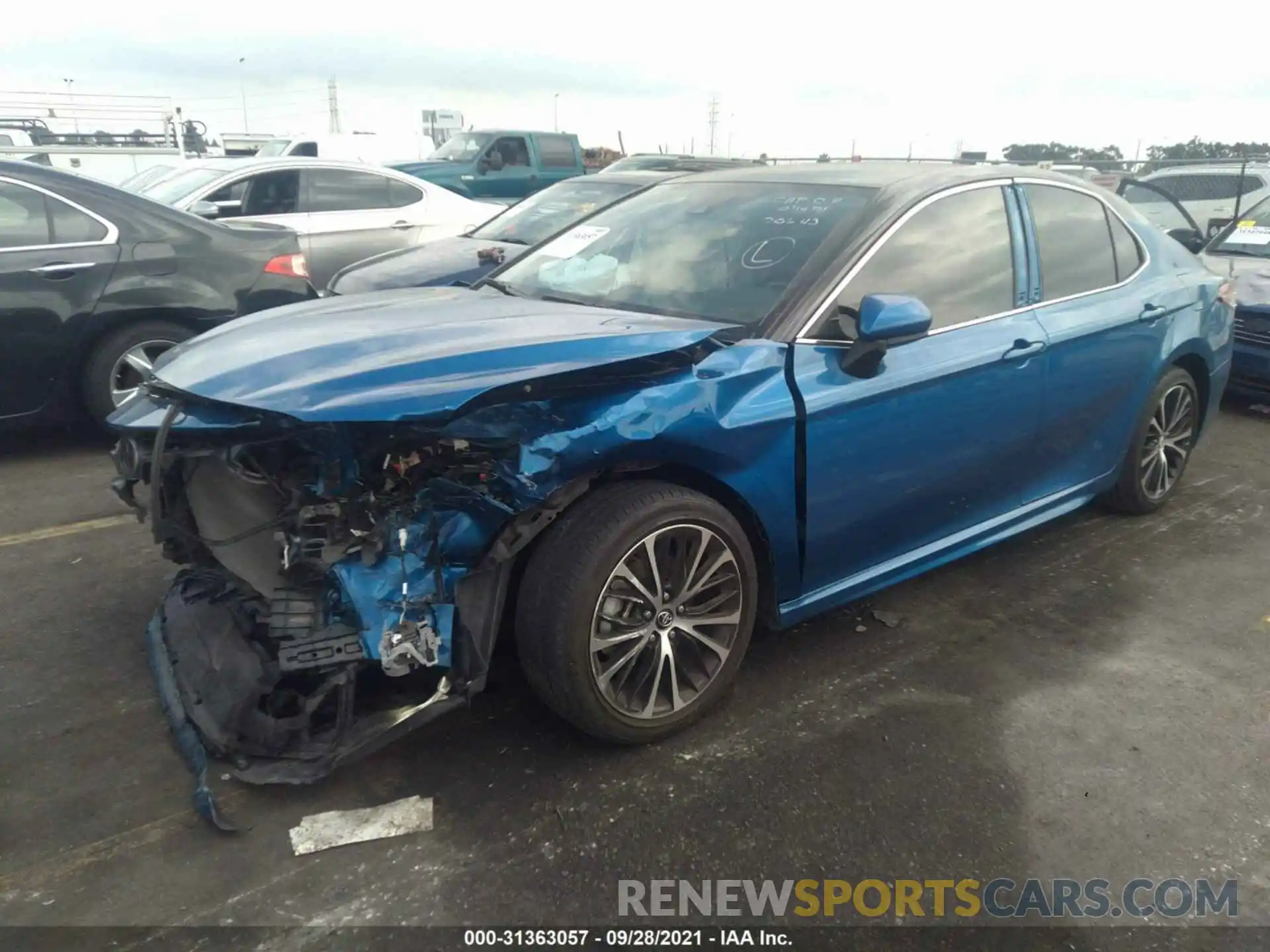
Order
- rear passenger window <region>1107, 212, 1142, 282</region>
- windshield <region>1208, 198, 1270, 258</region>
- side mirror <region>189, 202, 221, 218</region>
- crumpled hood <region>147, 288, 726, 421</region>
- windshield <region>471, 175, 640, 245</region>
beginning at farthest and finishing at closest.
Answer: side mirror <region>189, 202, 221, 218</region> < windshield <region>1208, 198, 1270, 258</region> < windshield <region>471, 175, 640, 245</region> < rear passenger window <region>1107, 212, 1142, 282</region> < crumpled hood <region>147, 288, 726, 421</region>

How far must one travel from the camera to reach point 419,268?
6652 mm

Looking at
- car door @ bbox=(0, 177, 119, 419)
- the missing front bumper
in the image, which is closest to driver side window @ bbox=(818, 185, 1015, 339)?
the missing front bumper

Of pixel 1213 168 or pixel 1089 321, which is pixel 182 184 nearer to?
pixel 1089 321

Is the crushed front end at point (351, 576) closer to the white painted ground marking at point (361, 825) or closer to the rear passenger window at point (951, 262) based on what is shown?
the white painted ground marking at point (361, 825)

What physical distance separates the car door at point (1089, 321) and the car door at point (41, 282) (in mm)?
4904

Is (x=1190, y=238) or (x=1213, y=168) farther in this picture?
(x=1213, y=168)

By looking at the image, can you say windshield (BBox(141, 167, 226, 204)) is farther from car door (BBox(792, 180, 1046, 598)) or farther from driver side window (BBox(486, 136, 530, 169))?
driver side window (BBox(486, 136, 530, 169))

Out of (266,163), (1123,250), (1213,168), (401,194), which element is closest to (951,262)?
(1123,250)

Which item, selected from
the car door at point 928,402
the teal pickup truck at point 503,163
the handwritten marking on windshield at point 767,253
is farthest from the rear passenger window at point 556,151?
the handwritten marking on windshield at point 767,253

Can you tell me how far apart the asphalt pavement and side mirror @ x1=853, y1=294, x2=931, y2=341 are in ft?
3.93

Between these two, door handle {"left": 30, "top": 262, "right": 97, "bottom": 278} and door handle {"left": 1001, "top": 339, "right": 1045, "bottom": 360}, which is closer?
door handle {"left": 1001, "top": 339, "right": 1045, "bottom": 360}

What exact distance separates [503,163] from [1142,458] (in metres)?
13.7

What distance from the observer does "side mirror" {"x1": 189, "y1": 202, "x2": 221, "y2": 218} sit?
26.6 ft

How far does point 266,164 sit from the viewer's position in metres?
8.70
